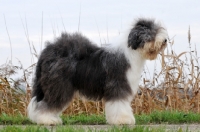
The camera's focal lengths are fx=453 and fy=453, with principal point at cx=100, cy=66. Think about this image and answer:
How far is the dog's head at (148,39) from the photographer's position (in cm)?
863

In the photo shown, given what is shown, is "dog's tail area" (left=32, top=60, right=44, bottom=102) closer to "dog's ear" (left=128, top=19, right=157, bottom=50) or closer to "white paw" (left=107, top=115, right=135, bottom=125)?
"white paw" (left=107, top=115, right=135, bottom=125)

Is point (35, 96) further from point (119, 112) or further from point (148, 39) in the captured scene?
point (148, 39)

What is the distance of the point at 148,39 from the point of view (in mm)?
8664

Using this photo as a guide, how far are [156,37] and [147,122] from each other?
186 centimetres

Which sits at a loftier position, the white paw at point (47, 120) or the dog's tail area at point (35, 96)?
the dog's tail area at point (35, 96)

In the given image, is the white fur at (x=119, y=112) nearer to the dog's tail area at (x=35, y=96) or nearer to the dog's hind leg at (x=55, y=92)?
the dog's hind leg at (x=55, y=92)

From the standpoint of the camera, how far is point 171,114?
9719 millimetres

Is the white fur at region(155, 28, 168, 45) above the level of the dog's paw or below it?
above

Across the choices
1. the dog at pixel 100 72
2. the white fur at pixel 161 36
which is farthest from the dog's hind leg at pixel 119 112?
the white fur at pixel 161 36

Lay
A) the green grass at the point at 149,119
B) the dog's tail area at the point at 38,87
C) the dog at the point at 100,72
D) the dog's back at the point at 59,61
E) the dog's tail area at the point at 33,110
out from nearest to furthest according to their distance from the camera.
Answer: the dog at the point at 100,72
the dog's back at the point at 59,61
the dog's tail area at the point at 33,110
the dog's tail area at the point at 38,87
the green grass at the point at 149,119

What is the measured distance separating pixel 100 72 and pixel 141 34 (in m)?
1.08

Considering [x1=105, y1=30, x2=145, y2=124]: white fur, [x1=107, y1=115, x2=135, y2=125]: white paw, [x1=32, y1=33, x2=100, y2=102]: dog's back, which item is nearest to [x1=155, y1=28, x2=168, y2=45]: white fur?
[x1=105, y1=30, x2=145, y2=124]: white fur

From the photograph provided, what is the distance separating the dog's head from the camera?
28.3 ft

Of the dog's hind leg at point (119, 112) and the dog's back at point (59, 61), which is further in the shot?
the dog's back at point (59, 61)
